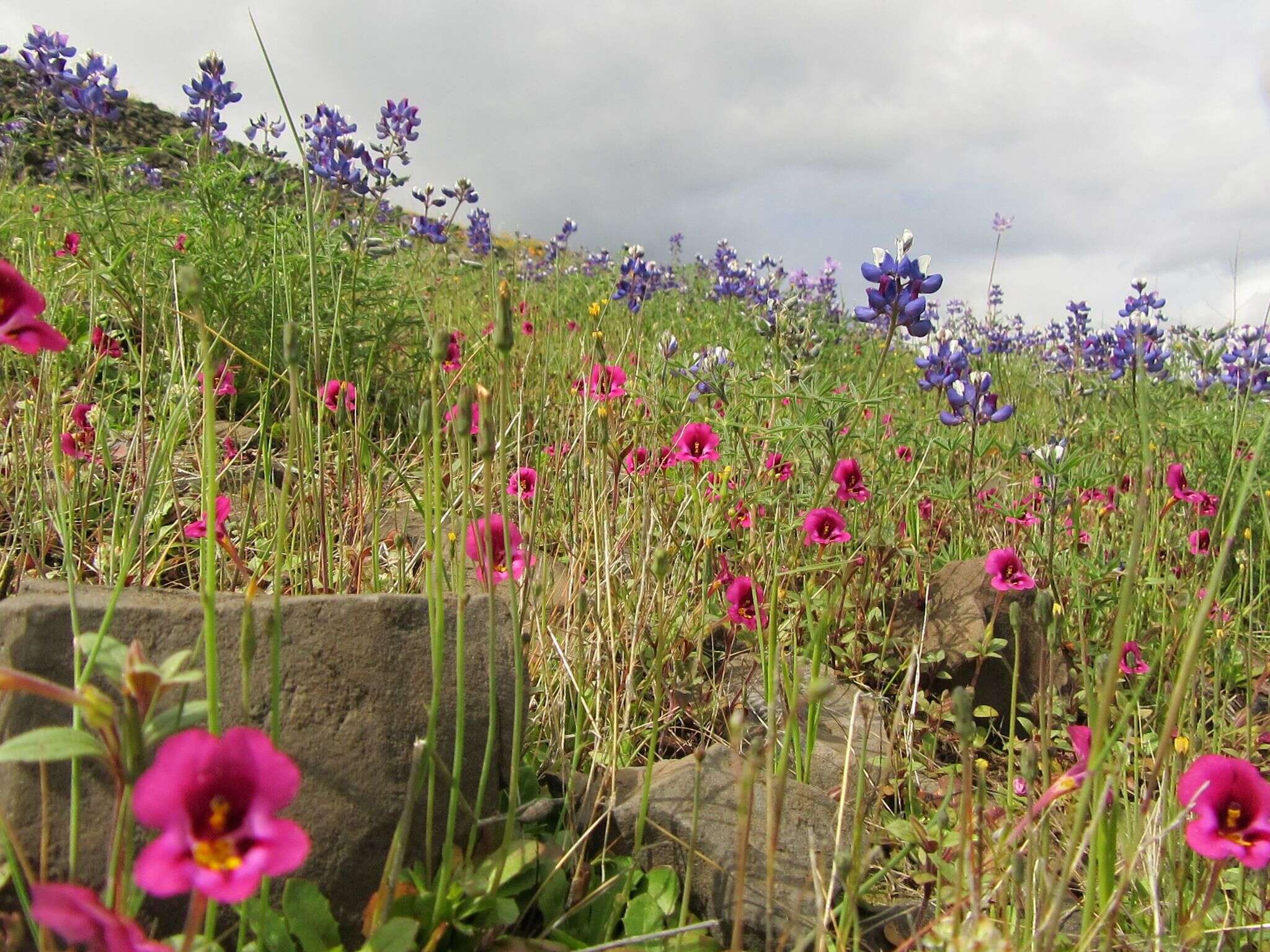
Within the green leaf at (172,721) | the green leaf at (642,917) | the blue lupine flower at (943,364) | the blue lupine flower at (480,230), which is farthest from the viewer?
the blue lupine flower at (480,230)

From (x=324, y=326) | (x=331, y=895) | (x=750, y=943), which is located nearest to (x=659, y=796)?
(x=750, y=943)

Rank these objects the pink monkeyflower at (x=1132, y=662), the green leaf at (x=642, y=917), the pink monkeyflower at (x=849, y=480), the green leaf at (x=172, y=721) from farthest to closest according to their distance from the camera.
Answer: the pink monkeyflower at (x=849, y=480) < the pink monkeyflower at (x=1132, y=662) < the green leaf at (x=642, y=917) < the green leaf at (x=172, y=721)

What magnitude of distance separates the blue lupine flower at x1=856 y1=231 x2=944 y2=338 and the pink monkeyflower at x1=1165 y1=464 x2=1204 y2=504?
3.98 feet

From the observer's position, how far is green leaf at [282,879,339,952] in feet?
3.71

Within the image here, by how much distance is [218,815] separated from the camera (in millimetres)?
782

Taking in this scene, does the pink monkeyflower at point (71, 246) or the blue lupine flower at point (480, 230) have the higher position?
the blue lupine flower at point (480, 230)

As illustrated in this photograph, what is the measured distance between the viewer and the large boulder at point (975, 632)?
2.43m

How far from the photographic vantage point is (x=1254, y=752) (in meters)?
2.19

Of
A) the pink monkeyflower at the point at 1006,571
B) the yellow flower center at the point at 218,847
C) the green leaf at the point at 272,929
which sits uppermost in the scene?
the pink monkeyflower at the point at 1006,571

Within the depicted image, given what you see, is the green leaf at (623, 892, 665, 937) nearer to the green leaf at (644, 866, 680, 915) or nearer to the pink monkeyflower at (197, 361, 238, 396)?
the green leaf at (644, 866, 680, 915)

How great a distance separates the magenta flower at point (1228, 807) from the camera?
120 centimetres

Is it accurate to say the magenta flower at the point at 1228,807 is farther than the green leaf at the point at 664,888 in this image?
No

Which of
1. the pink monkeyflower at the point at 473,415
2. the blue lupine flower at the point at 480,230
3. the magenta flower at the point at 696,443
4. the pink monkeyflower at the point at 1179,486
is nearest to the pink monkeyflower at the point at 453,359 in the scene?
the pink monkeyflower at the point at 473,415

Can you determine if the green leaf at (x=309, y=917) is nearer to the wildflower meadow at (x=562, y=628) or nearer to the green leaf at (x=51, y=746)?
the wildflower meadow at (x=562, y=628)
